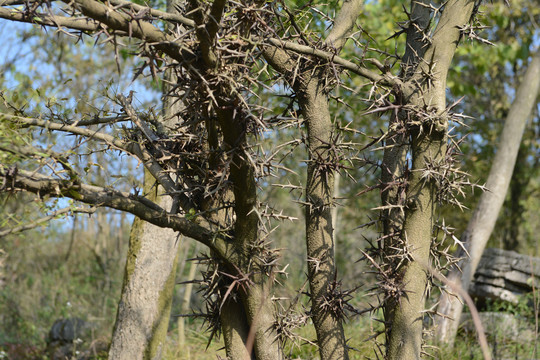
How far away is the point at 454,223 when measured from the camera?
12281mm

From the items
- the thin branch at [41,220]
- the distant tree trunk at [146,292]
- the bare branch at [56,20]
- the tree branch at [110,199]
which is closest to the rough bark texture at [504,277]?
the distant tree trunk at [146,292]

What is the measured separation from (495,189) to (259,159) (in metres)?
6.42

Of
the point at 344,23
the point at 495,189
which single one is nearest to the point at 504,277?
the point at 495,189

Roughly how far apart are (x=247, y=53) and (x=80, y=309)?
934 cm

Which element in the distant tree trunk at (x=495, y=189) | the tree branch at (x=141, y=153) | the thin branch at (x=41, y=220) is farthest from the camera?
the distant tree trunk at (x=495, y=189)

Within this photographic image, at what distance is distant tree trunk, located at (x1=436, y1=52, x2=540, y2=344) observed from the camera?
7332mm

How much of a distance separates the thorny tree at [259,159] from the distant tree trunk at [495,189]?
16.4 feet

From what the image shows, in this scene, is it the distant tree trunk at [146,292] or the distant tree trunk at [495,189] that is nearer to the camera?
the distant tree trunk at [146,292]

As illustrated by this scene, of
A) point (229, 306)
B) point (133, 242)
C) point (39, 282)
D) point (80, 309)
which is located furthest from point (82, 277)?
point (229, 306)

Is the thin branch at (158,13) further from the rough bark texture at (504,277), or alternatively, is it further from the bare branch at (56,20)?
the rough bark texture at (504,277)

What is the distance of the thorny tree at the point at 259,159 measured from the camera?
79.8 inches

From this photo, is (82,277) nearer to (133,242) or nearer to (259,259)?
(133,242)

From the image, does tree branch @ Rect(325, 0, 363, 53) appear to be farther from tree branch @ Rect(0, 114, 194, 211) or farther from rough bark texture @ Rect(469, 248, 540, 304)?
rough bark texture @ Rect(469, 248, 540, 304)

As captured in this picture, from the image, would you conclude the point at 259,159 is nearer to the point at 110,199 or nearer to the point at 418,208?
the point at 110,199
